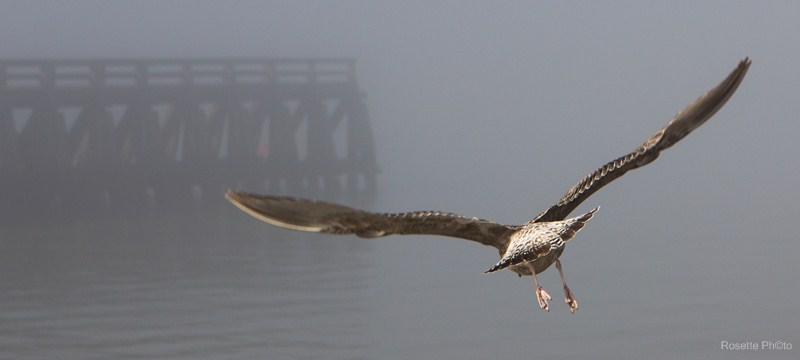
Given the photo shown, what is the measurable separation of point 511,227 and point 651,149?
1.10 m

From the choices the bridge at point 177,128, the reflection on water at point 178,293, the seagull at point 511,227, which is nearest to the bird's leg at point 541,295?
the seagull at point 511,227

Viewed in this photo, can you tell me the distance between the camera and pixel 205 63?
53.1m

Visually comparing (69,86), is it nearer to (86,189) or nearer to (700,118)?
(86,189)

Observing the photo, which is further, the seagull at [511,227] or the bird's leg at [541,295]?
the bird's leg at [541,295]

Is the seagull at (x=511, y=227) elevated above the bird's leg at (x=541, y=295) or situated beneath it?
elevated above

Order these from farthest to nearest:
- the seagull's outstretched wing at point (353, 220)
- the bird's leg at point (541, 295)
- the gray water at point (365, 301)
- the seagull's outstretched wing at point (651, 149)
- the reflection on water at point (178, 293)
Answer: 1. the reflection on water at point (178, 293)
2. the gray water at point (365, 301)
3. the seagull's outstretched wing at point (651, 149)
4. the bird's leg at point (541, 295)
5. the seagull's outstretched wing at point (353, 220)

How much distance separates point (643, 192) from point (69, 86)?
54677 mm

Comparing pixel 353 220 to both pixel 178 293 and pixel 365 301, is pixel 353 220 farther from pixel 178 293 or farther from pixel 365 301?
pixel 178 293

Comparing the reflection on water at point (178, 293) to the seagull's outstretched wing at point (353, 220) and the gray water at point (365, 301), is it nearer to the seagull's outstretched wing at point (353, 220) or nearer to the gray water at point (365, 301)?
the gray water at point (365, 301)

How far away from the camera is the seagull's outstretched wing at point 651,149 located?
796 centimetres

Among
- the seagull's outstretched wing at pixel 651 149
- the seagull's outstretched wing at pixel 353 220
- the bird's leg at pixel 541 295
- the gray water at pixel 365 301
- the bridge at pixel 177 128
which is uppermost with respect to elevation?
the bridge at pixel 177 128

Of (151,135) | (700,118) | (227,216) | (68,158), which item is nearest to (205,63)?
(151,135)

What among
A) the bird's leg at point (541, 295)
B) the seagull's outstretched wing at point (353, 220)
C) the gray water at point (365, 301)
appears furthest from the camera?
the gray water at point (365, 301)

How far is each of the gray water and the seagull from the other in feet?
65.6
